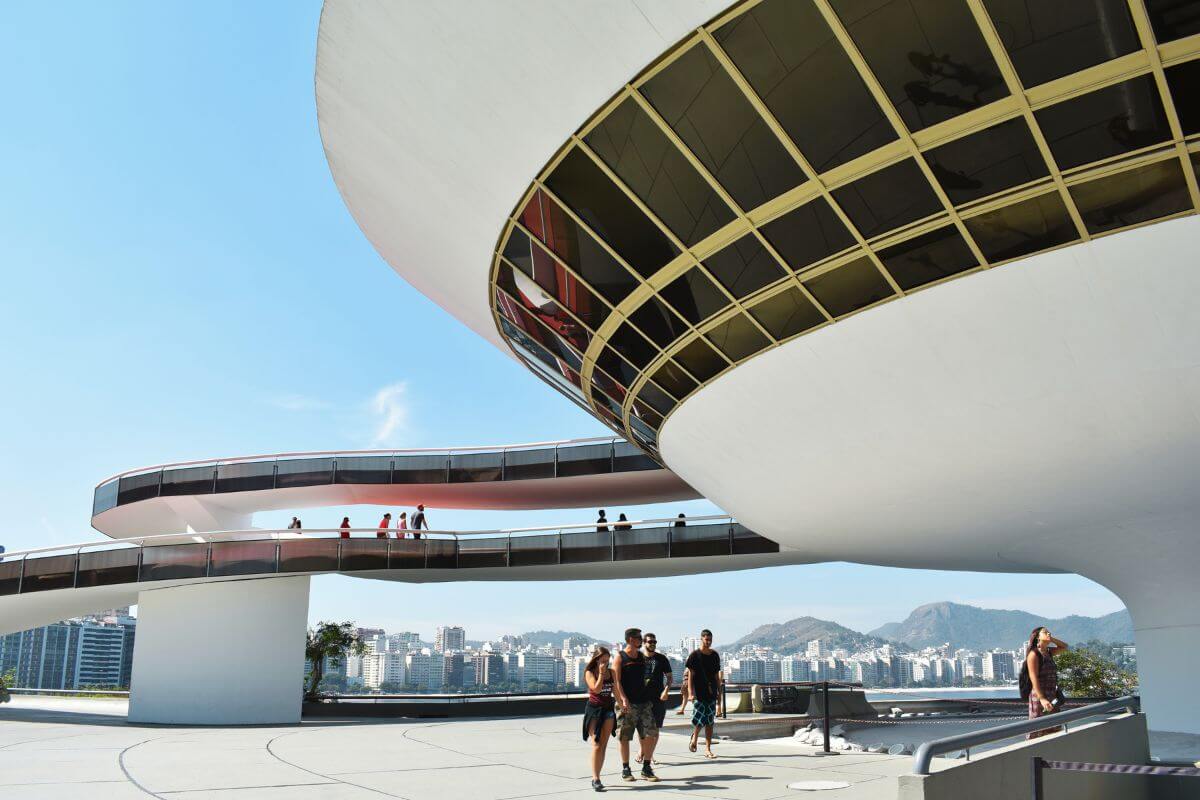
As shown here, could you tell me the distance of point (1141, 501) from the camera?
13242mm

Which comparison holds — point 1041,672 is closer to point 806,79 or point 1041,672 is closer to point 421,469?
point 806,79

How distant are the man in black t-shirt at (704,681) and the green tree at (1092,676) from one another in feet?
112

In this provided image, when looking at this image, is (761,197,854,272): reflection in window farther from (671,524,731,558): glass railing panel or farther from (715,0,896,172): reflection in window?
(671,524,731,558): glass railing panel

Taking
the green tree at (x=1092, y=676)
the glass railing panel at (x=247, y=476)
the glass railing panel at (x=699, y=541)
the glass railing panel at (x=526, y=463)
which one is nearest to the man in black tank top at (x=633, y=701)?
the glass railing panel at (x=699, y=541)

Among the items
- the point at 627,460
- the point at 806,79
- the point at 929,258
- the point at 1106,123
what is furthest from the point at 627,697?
the point at 627,460

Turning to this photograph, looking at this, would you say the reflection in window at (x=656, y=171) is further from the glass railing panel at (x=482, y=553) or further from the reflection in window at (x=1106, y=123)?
the glass railing panel at (x=482, y=553)

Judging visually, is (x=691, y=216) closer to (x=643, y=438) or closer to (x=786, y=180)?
(x=786, y=180)

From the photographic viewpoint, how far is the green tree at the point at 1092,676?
39.2 meters

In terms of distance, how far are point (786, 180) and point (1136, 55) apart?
10.0 ft

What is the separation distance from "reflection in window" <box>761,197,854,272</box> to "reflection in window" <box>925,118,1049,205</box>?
3.66 feet

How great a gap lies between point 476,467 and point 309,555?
10.5m

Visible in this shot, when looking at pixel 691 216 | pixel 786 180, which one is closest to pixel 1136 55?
pixel 786 180

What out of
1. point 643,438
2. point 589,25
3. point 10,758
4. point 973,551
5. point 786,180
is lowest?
point 10,758

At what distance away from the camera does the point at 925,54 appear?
289 inches
